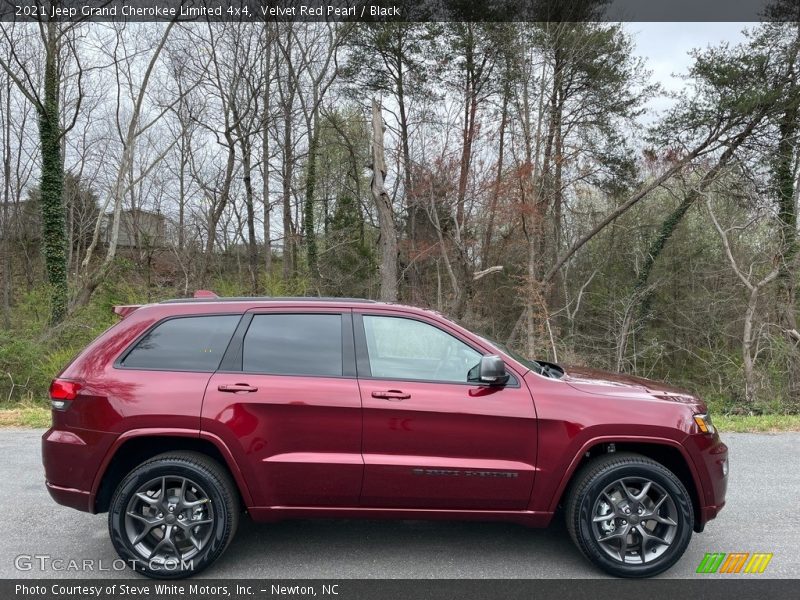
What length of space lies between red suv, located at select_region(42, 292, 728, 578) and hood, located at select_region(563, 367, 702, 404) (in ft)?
0.16

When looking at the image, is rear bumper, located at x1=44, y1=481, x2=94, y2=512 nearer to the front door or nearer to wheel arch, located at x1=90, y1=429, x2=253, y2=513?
wheel arch, located at x1=90, y1=429, x2=253, y2=513

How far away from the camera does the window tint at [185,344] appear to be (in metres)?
3.44

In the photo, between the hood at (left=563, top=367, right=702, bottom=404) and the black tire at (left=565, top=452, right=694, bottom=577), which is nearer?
the black tire at (left=565, top=452, right=694, bottom=577)

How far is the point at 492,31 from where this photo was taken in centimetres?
2119

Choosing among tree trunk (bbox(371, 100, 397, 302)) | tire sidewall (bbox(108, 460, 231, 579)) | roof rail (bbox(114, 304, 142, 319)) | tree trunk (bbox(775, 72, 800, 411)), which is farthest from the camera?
tree trunk (bbox(371, 100, 397, 302))

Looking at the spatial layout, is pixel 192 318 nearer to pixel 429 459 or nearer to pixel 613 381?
pixel 429 459

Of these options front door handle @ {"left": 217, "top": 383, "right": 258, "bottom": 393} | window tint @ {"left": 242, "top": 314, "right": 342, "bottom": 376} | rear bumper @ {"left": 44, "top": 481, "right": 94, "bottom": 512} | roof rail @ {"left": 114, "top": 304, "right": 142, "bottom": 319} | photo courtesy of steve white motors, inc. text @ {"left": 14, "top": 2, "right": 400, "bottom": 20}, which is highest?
photo courtesy of steve white motors, inc. text @ {"left": 14, "top": 2, "right": 400, "bottom": 20}

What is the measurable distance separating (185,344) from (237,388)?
52cm

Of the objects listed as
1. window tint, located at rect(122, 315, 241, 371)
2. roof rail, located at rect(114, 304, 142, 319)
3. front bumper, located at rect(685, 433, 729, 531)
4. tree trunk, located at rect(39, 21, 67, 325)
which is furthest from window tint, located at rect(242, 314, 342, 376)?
tree trunk, located at rect(39, 21, 67, 325)

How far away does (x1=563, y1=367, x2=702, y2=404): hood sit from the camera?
11.2 feet

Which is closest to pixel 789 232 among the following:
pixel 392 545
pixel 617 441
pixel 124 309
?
pixel 617 441

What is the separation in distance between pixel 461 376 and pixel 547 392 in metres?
0.55

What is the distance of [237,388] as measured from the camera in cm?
331

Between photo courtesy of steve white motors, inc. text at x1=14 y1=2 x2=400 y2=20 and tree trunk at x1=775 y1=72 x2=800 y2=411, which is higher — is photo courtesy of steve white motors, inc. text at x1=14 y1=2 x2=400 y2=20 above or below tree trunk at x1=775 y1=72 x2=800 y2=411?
above
